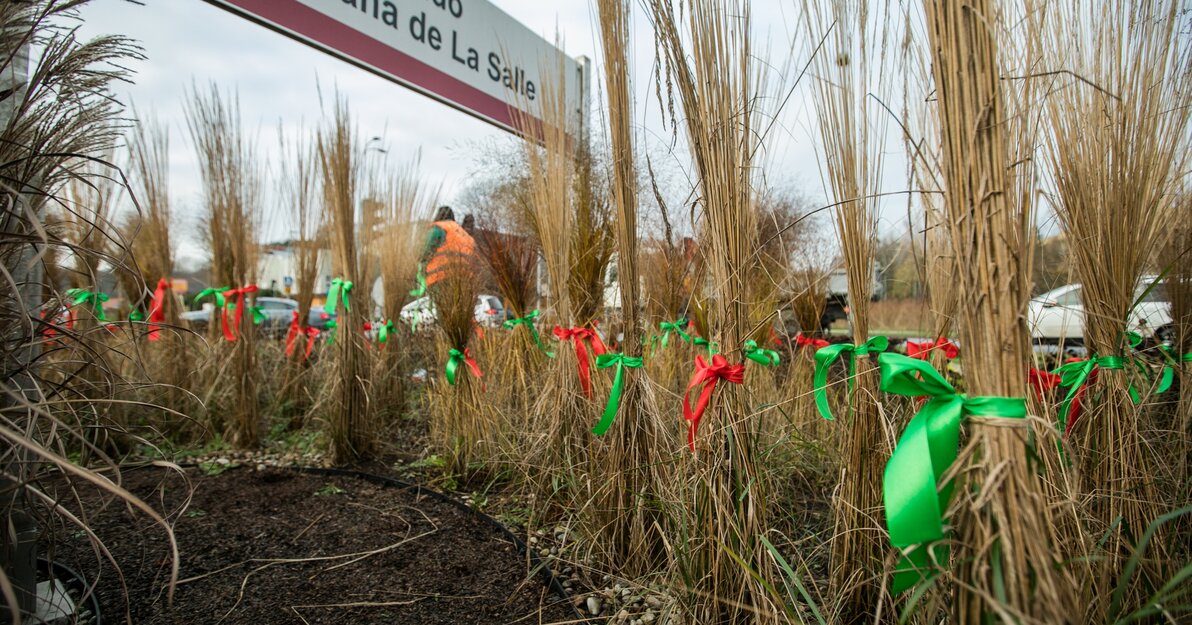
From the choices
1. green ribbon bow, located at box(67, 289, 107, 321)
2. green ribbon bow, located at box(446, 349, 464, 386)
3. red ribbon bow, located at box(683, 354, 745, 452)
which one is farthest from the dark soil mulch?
red ribbon bow, located at box(683, 354, 745, 452)

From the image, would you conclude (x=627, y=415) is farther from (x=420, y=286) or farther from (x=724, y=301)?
(x=420, y=286)

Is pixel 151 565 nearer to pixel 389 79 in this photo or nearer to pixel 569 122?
pixel 569 122

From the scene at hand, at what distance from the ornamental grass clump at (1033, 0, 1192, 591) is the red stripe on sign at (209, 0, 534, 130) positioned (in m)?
1.85

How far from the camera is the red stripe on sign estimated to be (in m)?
2.42

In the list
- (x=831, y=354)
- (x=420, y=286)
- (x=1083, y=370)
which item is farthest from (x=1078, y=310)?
(x=420, y=286)

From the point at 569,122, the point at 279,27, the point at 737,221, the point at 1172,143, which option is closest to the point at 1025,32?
the point at 1172,143

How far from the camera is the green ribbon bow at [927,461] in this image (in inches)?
26.1

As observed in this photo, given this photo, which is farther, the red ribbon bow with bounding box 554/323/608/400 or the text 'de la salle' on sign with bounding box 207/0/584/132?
the text 'de la salle' on sign with bounding box 207/0/584/132

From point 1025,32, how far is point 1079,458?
3.40ft

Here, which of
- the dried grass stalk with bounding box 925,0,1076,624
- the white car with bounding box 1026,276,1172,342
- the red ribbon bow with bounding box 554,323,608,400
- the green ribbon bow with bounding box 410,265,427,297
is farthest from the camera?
the green ribbon bow with bounding box 410,265,427,297

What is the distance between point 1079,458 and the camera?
Result: 1338mm

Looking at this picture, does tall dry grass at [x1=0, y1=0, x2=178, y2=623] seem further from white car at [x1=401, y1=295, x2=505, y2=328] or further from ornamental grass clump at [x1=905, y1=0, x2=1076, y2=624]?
white car at [x1=401, y1=295, x2=505, y2=328]

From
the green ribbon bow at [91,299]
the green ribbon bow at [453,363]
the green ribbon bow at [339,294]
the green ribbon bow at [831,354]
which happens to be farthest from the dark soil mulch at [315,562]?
the green ribbon bow at [339,294]

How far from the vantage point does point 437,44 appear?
325 centimetres
